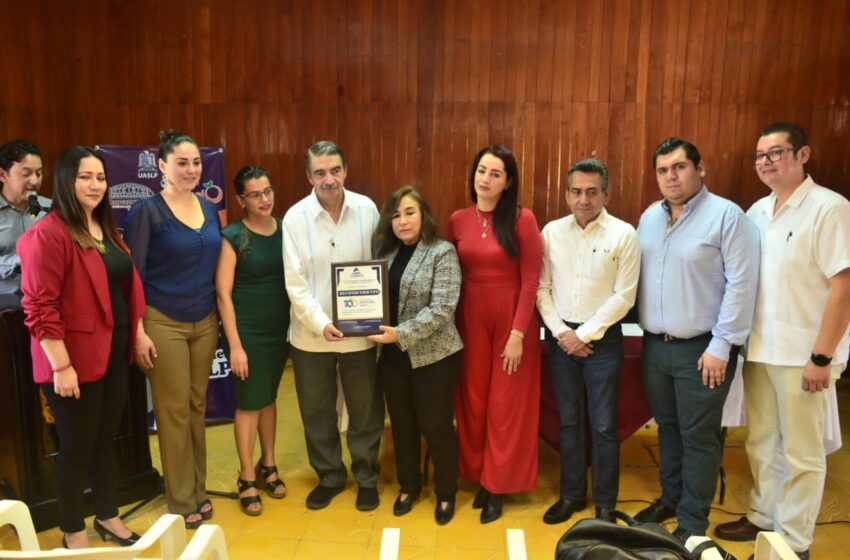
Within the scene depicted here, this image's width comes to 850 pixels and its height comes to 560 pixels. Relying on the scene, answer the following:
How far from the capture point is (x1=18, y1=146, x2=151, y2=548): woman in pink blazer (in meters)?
2.28

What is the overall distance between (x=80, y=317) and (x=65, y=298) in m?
0.09

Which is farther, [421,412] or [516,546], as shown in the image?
[421,412]

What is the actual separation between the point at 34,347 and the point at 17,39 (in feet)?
12.3

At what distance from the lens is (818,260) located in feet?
7.86

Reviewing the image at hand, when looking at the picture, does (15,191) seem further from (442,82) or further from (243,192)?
(442,82)

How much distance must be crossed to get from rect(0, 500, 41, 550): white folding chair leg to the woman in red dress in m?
1.84

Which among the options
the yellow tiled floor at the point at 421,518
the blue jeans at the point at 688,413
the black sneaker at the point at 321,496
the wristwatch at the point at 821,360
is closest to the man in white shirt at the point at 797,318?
the wristwatch at the point at 821,360

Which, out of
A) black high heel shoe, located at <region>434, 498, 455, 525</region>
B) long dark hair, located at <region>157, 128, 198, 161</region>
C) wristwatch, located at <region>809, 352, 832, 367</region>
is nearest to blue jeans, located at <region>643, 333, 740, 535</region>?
wristwatch, located at <region>809, 352, 832, 367</region>

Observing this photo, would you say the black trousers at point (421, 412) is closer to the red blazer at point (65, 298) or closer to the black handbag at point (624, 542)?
the red blazer at point (65, 298)

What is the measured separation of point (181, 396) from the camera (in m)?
2.80

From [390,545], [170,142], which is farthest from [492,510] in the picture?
[170,142]

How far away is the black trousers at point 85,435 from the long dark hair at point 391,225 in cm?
118

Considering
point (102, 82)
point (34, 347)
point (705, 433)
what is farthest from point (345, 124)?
point (705, 433)

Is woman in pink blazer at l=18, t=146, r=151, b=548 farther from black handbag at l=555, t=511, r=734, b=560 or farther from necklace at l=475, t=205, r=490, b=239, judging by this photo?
black handbag at l=555, t=511, r=734, b=560
